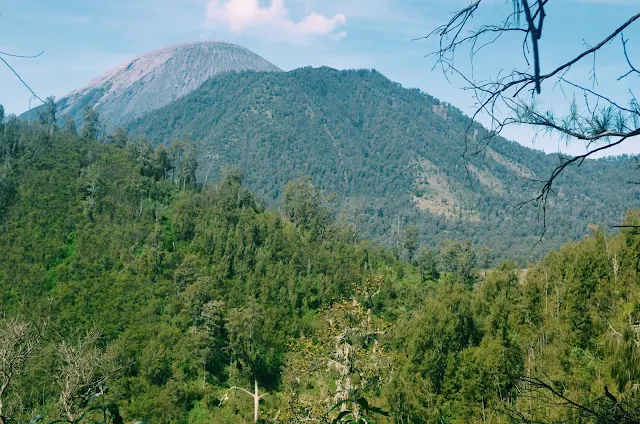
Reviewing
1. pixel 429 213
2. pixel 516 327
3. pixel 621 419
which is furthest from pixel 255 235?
pixel 429 213

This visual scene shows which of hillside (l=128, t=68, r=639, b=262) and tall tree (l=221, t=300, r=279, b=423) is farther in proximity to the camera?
hillside (l=128, t=68, r=639, b=262)

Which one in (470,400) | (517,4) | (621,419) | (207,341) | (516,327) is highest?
(517,4)

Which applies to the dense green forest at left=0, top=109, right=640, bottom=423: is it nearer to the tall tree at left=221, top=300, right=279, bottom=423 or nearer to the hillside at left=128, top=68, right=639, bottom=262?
the tall tree at left=221, top=300, right=279, bottom=423

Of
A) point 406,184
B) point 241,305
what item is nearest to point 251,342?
point 241,305

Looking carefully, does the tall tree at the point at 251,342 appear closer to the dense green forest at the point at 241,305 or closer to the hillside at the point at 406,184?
the dense green forest at the point at 241,305

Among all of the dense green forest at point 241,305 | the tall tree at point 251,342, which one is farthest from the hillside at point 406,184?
the tall tree at point 251,342

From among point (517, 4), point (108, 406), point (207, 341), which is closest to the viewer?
point (108, 406)

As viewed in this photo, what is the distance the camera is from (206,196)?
5103 cm

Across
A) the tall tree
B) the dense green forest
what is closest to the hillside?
the dense green forest

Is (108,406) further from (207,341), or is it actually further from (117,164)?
(117,164)

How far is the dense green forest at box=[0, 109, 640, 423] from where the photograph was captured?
14.0 metres

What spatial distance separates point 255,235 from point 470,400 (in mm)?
29102

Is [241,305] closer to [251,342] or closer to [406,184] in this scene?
[251,342]

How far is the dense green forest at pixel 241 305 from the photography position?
1403 cm
